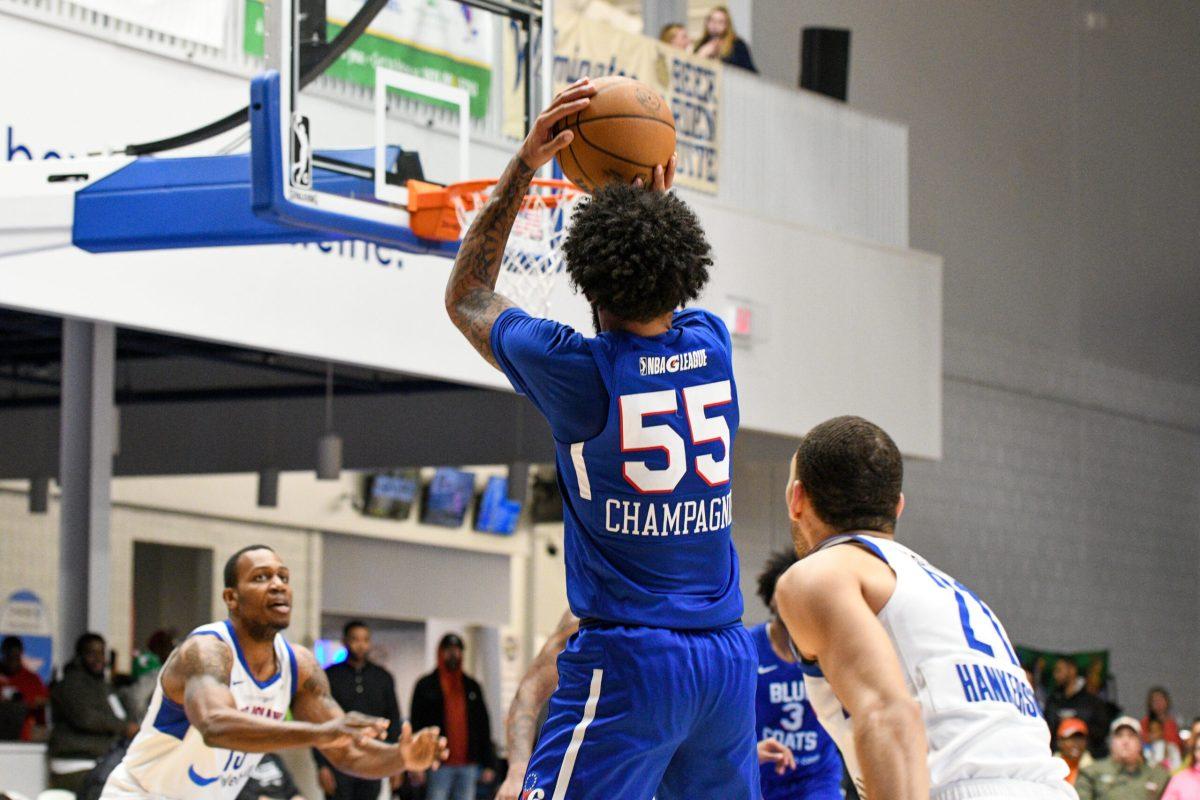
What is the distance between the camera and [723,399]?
402 centimetres

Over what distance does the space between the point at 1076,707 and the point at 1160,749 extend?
76 centimetres

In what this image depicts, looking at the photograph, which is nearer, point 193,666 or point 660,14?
point 193,666

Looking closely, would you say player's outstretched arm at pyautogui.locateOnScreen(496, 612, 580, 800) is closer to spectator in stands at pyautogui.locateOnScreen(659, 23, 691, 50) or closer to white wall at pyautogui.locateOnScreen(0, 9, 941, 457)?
white wall at pyautogui.locateOnScreen(0, 9, 941, 457)

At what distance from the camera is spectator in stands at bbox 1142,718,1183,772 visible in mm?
14860

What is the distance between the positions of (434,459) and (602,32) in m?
5.57

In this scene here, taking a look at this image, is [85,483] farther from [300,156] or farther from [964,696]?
[964,696]

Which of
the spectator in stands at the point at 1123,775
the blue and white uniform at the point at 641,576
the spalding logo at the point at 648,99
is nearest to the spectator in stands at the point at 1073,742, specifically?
the spectator in stands at the point at 1123,775

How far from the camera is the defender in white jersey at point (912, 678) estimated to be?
316cm

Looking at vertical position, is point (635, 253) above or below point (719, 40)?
below

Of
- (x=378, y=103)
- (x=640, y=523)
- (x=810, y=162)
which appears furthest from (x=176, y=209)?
(x=810, y=162)

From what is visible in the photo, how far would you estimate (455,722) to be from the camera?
503 inches

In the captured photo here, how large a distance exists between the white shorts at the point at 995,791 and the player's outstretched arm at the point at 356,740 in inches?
80.5

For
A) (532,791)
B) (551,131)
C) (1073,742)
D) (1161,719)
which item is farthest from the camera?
(1161,719)

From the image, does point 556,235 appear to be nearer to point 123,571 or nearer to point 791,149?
point 791,149
